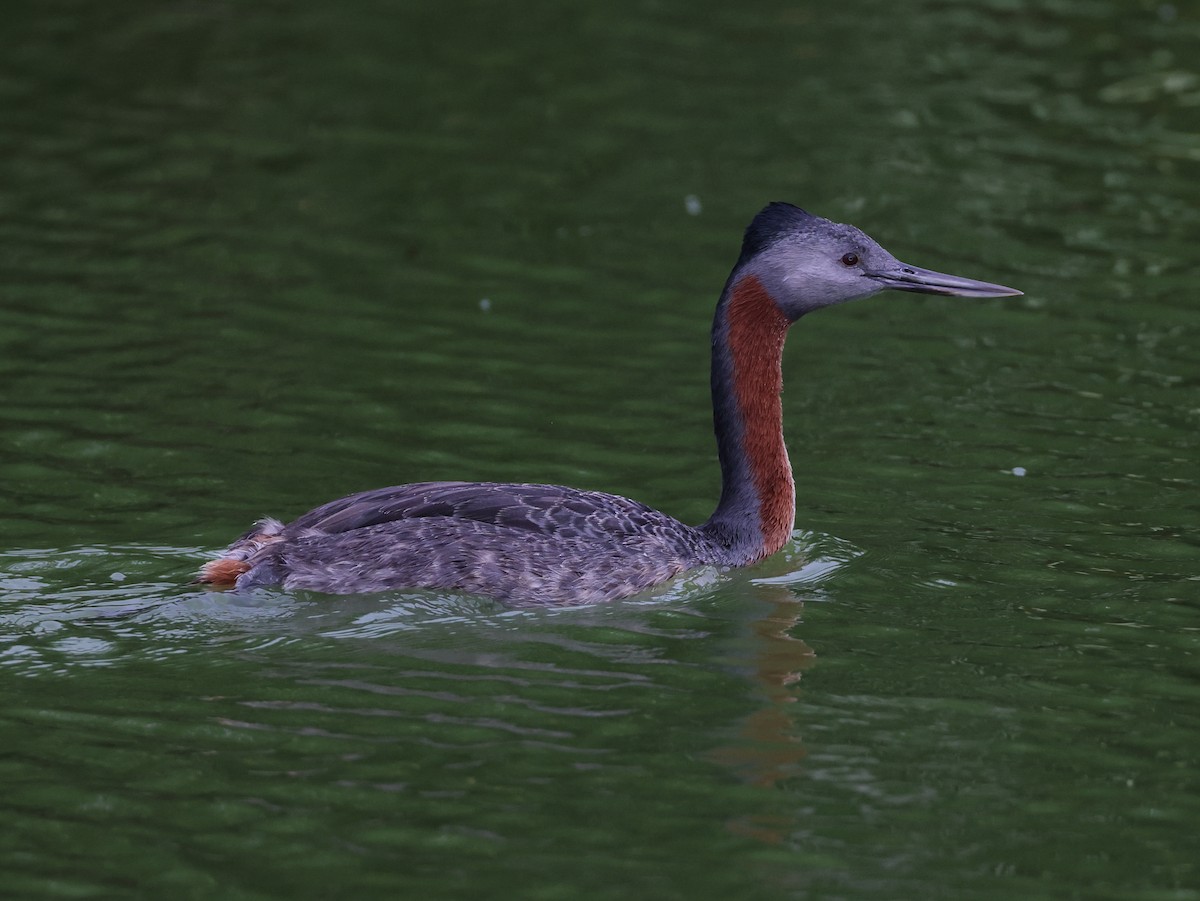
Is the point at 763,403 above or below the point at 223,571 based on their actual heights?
above

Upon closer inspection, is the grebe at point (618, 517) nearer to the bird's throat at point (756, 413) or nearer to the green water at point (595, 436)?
Answer: the bird's throat at point (756, 413)

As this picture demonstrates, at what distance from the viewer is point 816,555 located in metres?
9.93

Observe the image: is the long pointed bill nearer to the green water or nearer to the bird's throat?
the bird's throat

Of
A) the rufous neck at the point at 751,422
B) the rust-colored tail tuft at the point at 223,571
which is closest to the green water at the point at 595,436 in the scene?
the rust-colored tail tuft at the point at 223,571

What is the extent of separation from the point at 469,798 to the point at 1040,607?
334 centimetres

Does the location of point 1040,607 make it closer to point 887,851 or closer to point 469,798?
point 887,851

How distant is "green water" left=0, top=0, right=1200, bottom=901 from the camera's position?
22.9 feet

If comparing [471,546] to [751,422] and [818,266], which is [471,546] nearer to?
[751,422]

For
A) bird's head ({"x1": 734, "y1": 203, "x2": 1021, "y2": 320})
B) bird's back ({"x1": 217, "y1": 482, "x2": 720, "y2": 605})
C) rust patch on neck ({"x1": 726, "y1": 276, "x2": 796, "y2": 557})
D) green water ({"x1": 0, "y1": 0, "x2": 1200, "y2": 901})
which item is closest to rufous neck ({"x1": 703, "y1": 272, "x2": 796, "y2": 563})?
rust patch on neck ({"x1": 726, "y1": 276, "x2": 796, "y2": 557})

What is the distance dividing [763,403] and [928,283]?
3.37 feet

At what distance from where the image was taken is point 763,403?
32.3 feet

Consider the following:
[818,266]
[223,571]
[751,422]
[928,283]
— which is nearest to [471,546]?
[223,571]

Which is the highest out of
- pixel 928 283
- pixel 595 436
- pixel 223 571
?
pixel 928 283

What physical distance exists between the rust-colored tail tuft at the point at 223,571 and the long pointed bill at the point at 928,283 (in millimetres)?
3466
